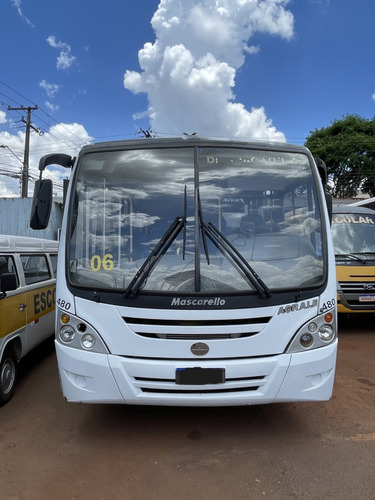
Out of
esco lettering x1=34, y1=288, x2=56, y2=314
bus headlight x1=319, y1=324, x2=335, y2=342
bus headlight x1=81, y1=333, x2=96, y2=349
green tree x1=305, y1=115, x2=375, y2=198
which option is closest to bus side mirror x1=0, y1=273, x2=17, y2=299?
esco lettering x1=34, y1=288, x2=56, y2=314

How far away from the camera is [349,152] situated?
28875 millimetres

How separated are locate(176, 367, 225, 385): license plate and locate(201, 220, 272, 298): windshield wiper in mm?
709

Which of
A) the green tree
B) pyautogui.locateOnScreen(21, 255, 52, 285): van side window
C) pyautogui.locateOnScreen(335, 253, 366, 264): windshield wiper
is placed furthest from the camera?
the green tree

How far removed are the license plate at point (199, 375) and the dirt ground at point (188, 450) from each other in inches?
26.2

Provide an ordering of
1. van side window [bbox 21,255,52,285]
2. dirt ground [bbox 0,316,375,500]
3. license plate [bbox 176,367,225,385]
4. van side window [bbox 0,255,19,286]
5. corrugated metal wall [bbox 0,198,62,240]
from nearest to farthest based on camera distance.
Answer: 1. dirt ground [bbox 0,316,375,500]
2. license plate [bbox 176,367,225,385]
3. van side window [bbox 0,255,19,286]
4. van side window [bbox 21,255,52,285]
5. corrugated metal wall [bbox 0,198,62,240]

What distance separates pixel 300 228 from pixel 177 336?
1480 millimetres

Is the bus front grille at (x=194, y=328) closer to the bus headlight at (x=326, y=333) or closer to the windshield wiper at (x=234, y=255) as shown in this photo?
the windshield wiper at (x=234, y=255)

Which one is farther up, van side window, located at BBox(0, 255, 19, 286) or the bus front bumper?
van side window, located at BBox(0, 255, 19, 286)

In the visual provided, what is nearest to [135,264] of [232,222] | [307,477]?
[232,222]

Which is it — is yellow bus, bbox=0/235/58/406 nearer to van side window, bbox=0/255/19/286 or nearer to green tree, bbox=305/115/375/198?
van side window, bbox=0/255/19/286

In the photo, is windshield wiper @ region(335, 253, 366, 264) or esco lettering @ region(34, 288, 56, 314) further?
windshield wiper @ region(335, 253, 366, 264)

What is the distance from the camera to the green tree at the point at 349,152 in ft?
95.0

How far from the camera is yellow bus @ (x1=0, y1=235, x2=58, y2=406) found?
3.99 m

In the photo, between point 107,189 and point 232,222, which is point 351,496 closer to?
point 232,222
